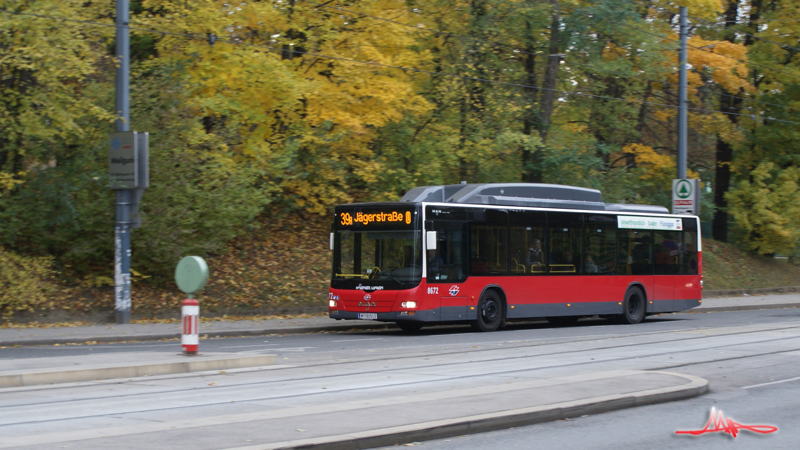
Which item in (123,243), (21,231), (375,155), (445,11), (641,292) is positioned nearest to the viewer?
(123,243)

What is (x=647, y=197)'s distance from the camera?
38625mm

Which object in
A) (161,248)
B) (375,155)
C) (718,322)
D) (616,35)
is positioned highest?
(616,35)

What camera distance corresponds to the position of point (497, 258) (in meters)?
20.1

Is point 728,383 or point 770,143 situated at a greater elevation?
point 770,143

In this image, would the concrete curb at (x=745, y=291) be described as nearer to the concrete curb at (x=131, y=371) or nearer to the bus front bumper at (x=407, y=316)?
the bus front bumper at (x=407, y=316)

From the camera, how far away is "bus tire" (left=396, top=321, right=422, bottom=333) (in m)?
19.7

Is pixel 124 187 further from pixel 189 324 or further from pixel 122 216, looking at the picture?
pixel 189 324

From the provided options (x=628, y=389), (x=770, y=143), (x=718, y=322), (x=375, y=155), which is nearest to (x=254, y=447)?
(x=628, y=389)

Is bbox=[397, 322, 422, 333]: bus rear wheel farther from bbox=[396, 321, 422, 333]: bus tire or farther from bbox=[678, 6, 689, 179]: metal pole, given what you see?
bbox=[678, 6, 689, 179]: metal pole

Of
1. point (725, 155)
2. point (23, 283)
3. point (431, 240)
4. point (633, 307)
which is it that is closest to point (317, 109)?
point (431, 240)

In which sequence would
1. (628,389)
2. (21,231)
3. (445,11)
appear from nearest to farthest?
(628,389)
(21,231)
(445,11)

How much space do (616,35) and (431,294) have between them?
16.9 m

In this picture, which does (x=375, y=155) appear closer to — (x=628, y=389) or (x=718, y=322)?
(x=718, y=322)

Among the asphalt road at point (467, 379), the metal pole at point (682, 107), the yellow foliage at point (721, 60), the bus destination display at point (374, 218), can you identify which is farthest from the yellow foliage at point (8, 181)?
the yellow foliage at point (721, 60)
